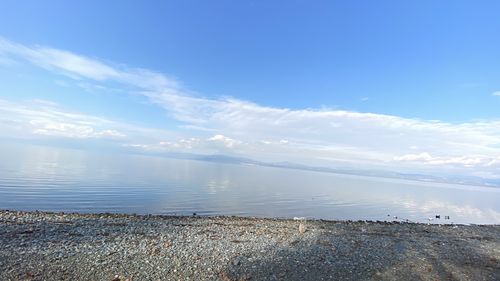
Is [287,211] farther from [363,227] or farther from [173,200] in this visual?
[363,227]

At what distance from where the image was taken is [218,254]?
13.0 meters

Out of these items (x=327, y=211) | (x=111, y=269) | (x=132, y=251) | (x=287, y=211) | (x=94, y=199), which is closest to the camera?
(x=111, y=269)

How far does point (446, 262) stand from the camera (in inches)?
575

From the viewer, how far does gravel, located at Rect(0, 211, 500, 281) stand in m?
10.6

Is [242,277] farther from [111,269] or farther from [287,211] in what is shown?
[287,211]

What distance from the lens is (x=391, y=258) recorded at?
14414 millimetres

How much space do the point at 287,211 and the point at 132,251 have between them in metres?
28.2

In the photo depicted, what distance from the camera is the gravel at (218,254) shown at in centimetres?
1059

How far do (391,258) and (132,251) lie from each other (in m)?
10.4

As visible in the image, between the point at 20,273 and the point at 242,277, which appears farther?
the point at 242,277

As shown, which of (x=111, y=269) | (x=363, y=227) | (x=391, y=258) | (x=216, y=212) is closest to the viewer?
(x=111, y=269)

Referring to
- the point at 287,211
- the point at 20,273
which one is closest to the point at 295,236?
the point at 20,273

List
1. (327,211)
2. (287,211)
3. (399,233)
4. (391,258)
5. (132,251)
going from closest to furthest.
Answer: (132,251) → (391,258) → (399,233) → (287,211) → (327,211)


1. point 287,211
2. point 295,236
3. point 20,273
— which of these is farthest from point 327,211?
point 20,273
